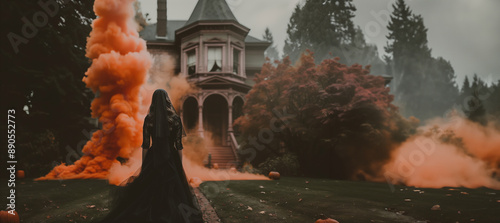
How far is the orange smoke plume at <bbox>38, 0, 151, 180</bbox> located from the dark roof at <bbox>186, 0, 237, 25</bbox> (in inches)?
577

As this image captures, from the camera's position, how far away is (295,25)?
191ft

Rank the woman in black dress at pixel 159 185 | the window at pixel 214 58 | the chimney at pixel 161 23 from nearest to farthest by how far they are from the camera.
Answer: the woman in black dress at pixel 159 185 → the window at pixel 214 58 → the chimney at pixel 161 23

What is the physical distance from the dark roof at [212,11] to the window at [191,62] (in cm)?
297

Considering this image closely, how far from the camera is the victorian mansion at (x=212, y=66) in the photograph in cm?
2630

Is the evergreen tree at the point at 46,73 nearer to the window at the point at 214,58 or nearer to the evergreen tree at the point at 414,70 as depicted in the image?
the window at the point at 214,58

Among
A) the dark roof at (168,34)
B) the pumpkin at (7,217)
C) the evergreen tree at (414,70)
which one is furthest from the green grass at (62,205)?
the evergreen tree at (414,70)

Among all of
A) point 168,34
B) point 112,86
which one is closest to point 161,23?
point 168,34

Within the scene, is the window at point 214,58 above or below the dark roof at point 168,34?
below

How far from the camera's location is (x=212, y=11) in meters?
29.0

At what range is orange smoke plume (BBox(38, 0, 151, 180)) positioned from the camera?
44.3ft

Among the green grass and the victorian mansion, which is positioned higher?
the victorian mansion

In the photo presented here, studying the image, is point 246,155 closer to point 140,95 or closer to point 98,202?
point 140,95

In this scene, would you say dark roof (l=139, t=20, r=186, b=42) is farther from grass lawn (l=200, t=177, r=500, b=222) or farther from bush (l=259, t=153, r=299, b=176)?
grass lawn (l=200, t=177, r=500, b=222)

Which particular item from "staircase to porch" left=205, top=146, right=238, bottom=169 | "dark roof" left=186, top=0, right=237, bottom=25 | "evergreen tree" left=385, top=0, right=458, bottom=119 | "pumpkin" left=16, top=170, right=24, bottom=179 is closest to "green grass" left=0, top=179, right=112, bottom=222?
"pumpkin" left=16, top=170, right=24, bottom=179
